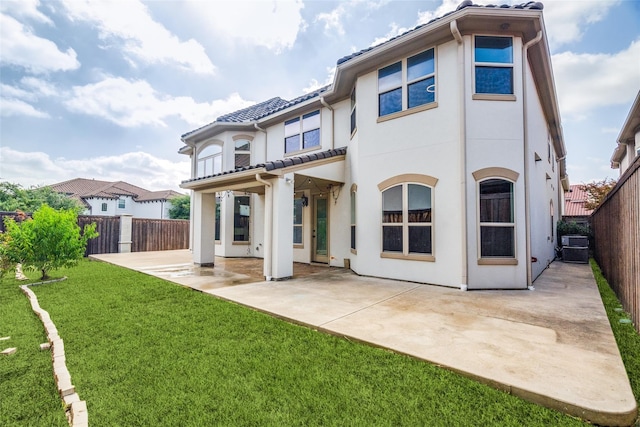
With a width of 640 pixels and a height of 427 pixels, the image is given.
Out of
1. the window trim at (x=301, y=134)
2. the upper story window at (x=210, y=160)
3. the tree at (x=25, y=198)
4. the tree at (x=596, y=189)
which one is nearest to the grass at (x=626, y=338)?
the window trim at (x=301, y=134)

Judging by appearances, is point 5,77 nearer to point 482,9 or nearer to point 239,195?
point 239,195

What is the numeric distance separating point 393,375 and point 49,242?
950 cm

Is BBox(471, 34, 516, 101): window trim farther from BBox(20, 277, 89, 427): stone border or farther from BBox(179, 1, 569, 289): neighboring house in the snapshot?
BBox(20, 277, 89, 427): stone border

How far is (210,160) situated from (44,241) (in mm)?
7429

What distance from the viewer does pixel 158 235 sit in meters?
16.8

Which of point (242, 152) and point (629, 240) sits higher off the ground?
point (242, 152)

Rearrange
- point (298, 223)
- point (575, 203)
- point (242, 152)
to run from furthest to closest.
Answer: point (575, 203) < point (242, 152) < point (298, 223)

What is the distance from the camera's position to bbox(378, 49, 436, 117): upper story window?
7234 mm

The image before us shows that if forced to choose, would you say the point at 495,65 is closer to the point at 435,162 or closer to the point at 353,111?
the point at 435,162

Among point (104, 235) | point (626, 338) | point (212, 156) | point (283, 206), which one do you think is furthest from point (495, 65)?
point (104, 235)

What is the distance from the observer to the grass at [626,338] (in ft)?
9.53

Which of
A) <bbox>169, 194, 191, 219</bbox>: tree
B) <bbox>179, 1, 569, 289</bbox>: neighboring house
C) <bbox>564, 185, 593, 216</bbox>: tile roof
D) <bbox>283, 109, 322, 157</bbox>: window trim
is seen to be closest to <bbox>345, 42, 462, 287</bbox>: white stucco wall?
<bbox>179, 1, 569, 289</bbox>: neighboring house

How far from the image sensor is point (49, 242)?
7.78 m

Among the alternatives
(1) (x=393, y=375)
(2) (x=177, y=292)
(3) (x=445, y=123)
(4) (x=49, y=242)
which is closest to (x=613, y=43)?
(3) (x=445, y=123)
